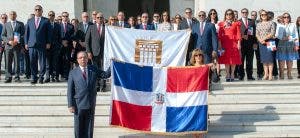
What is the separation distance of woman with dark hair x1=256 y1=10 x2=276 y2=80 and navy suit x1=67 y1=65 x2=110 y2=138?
5.42 m

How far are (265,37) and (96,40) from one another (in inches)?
162

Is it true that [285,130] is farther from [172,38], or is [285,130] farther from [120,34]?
[120,34]

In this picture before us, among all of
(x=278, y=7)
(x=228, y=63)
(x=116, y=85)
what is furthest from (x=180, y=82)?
(x=278, y=7)

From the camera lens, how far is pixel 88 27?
13711 mm

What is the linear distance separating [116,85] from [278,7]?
9.34 meters

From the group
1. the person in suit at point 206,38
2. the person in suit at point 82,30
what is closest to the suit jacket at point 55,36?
the person in suit at point 82,30

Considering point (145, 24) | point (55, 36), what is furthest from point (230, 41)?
point (55, 36)

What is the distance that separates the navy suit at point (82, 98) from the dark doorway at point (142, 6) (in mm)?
12805

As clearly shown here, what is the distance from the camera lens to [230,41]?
1409 centimetres

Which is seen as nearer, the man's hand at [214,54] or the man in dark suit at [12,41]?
the man's hand at [214,54]

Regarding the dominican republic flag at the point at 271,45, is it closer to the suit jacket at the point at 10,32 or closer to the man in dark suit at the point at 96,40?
the man in dark suit at the point at 96,40

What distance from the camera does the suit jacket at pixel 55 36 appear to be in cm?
1435

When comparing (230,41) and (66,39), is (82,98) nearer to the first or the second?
(66,39)

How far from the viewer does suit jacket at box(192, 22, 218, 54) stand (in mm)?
13375
